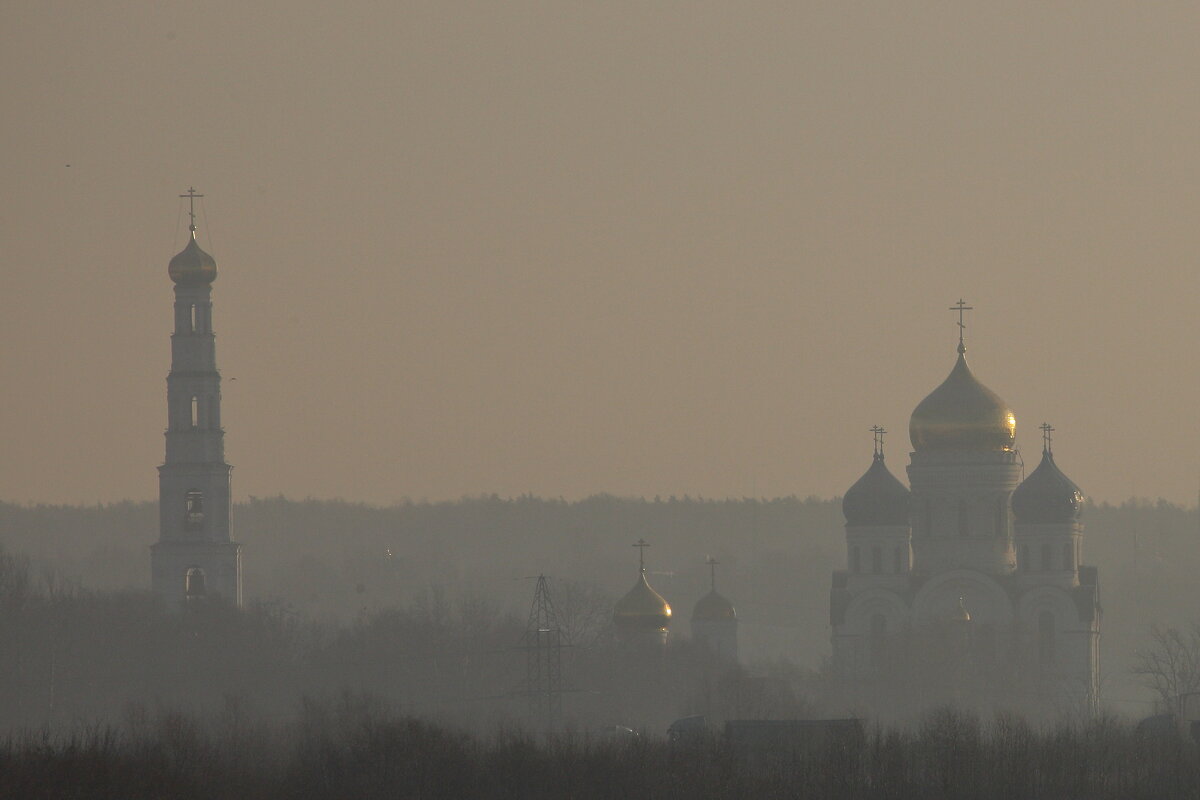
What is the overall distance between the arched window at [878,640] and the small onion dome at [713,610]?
21.6 feet

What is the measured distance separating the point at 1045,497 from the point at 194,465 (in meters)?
15.2

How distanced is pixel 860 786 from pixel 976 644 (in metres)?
25.7

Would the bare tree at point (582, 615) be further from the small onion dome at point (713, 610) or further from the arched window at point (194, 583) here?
the arched window at point (194, 583)

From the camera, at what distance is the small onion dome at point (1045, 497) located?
6400 cm

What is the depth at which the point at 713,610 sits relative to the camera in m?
71.4

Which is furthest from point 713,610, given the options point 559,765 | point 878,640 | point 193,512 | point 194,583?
point 559,765

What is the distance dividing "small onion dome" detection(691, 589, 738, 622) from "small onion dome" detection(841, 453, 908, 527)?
20.9ft

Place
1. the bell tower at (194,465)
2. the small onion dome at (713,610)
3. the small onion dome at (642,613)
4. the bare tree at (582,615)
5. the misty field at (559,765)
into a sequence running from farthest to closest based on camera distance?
the small onion dome at (713,610)
the bare tree at (582,615)
the small onion dome at (642,613)
the bell tower at (194,465)
the misty field at (559,765)

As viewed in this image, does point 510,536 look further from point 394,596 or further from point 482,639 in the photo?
point 482,639

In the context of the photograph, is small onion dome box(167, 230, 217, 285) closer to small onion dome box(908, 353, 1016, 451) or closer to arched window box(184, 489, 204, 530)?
arched window box(184, 489, 204, 530)

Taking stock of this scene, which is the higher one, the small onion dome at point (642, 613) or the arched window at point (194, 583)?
the arched window at point (194, 583)

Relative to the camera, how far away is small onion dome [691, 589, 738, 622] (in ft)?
234

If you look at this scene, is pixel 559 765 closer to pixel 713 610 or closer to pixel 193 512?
pixel 193 512

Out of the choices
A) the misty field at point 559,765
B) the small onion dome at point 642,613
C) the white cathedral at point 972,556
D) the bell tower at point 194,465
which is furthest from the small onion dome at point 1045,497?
the misty field at point 559,765
